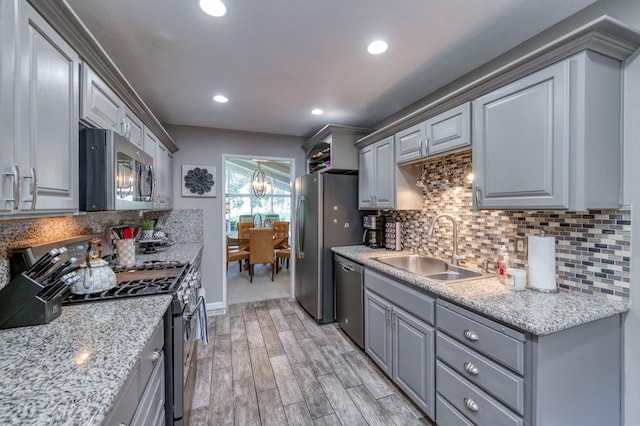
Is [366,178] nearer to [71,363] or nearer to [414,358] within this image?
[414,358]

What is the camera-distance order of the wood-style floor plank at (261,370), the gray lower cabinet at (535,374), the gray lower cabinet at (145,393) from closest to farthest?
the gray lower cabinet at (145,393), the gray lower cabinet at (535,374), the wood-style floor plank at (261,370)

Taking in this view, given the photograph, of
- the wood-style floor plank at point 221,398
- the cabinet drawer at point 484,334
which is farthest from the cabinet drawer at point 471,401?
the wood-style floor plank at point 221,398

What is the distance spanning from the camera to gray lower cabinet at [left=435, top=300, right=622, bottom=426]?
3.87 ft

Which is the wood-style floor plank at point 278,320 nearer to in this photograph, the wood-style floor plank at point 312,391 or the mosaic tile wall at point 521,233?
the wood-style floor plank at point 312,391

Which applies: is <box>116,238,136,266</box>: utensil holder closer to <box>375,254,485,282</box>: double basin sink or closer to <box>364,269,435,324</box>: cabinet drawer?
<box>364,269,435,324</box>: cabinet drawer

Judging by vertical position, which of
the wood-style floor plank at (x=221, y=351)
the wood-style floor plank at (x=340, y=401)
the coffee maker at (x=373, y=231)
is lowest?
the wood-style floor plank at (x=340, y=401)

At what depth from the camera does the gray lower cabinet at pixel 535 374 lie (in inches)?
46.4

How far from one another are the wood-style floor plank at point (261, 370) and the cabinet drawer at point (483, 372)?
134cm

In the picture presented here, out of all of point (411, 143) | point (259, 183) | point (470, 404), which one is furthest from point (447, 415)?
point (259, 183)

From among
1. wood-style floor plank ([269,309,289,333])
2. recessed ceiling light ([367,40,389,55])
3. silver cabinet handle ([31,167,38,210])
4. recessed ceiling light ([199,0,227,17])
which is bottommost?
wood-style floor plank ([269,309,289,333])

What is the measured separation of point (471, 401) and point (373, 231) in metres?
1.89

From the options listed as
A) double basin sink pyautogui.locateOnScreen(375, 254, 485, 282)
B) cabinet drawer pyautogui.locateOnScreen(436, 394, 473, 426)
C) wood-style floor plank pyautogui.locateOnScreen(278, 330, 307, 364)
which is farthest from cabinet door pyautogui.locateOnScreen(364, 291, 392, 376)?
wood-style floor plank pyautogui.locateOnScreen(278, 330, 307, 364)

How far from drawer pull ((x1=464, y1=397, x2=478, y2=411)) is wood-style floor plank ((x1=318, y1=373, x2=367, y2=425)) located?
67 cm

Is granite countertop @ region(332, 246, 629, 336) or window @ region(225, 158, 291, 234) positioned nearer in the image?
granite countertop @ region(332, 246, 629, 336)
